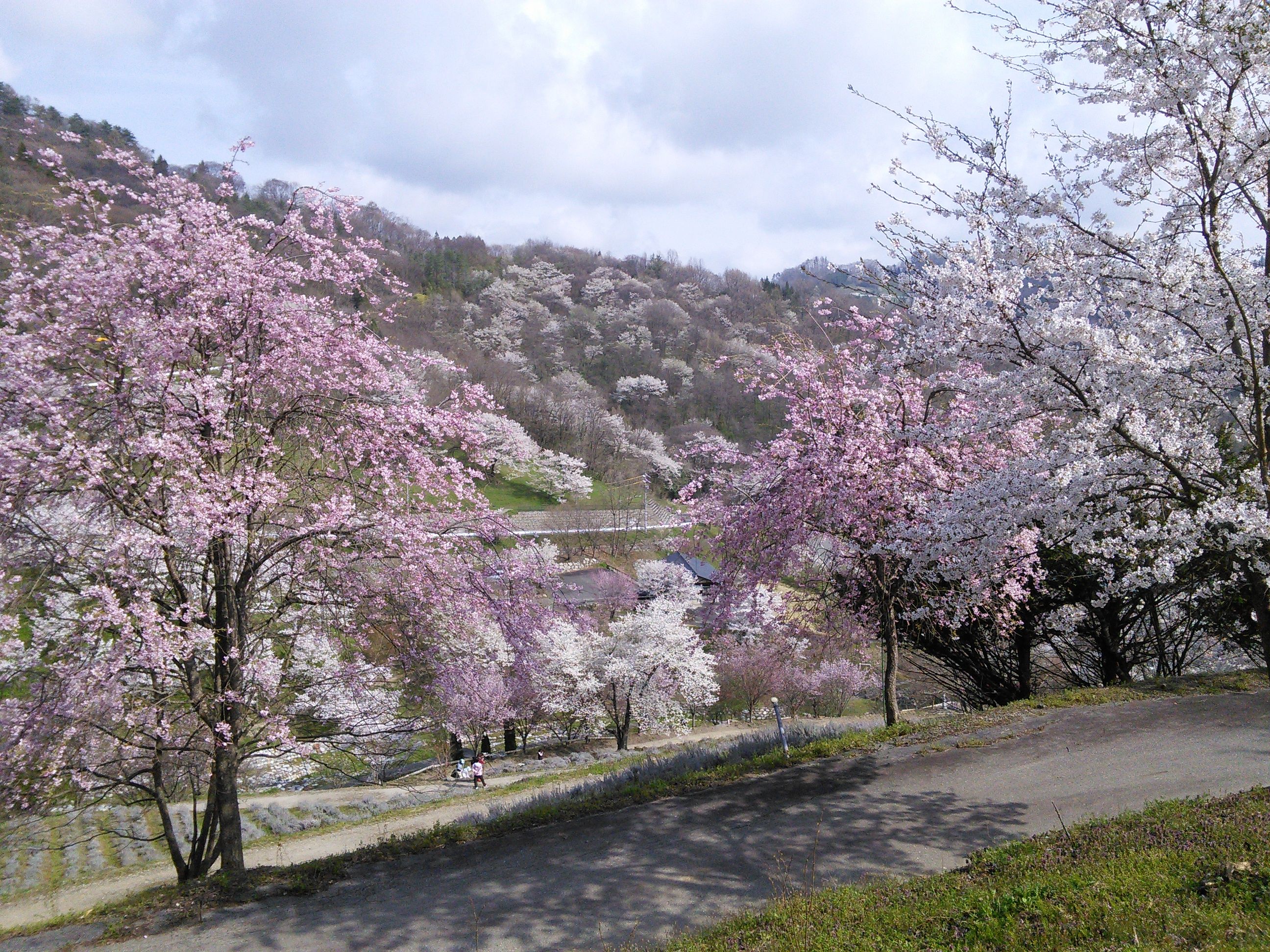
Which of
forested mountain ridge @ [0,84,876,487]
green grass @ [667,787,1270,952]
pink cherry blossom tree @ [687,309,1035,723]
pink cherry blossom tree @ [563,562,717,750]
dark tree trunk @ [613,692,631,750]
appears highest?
forested mountain ridge @ [0,84,876,487]

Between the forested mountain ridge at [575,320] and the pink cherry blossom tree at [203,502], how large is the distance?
0.89 metres

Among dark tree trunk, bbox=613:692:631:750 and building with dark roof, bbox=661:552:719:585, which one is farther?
dark tree trunk, bbox=613:692:631:750

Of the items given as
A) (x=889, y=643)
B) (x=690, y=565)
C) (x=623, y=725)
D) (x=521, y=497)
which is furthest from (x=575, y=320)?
(x=889, y=643)

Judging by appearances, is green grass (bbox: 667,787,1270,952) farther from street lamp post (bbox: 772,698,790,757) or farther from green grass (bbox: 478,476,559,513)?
green grass (bbox: 478,476,559,513)

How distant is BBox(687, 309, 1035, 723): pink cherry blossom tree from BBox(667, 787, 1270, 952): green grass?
8.85 ft

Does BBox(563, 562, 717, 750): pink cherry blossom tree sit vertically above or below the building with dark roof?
below

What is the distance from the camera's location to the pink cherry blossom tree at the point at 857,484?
807cm

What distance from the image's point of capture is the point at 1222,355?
18.5ft

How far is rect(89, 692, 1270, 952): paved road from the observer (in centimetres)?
514

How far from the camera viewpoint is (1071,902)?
3.92 meters

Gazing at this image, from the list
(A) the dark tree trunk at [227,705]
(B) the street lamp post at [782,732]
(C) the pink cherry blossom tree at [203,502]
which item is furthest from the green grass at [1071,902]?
(A) the dark tree trunk at [227,705]

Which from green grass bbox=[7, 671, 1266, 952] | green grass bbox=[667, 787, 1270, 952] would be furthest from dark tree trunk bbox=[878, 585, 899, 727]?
green grass bbox=[667, 787, 1270, 952]

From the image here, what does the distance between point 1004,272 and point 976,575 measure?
277cm

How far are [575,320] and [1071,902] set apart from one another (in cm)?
12351
